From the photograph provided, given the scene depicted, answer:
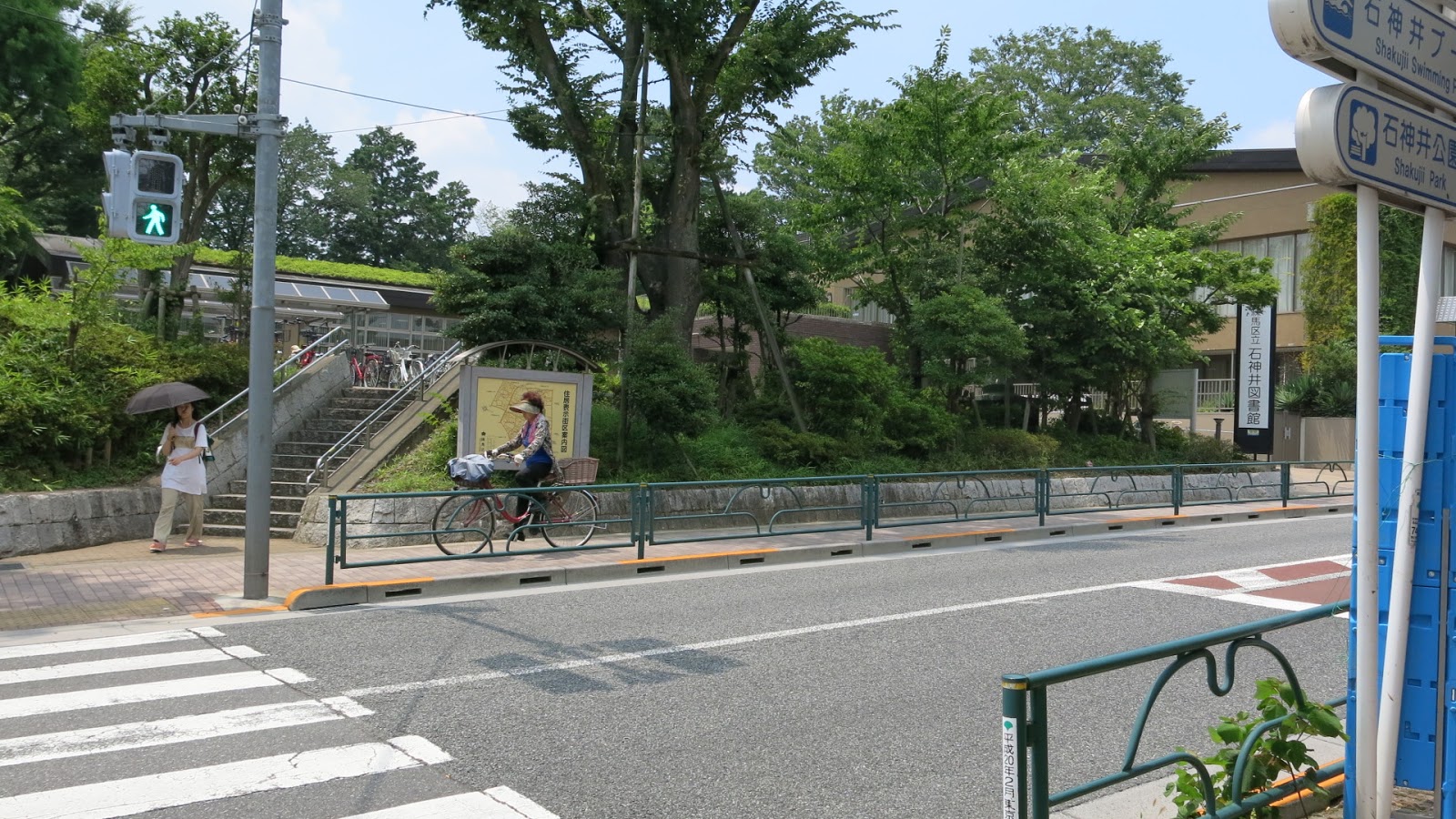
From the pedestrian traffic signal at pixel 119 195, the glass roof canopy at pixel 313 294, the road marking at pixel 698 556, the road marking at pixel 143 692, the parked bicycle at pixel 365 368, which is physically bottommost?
the road marking at pixel 143 692

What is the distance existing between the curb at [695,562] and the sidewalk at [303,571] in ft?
0.04

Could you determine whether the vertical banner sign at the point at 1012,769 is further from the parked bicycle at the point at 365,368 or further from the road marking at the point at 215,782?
the parked bicycle at the point at 365,368

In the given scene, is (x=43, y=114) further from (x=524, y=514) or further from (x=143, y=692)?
(x=143, y=692)

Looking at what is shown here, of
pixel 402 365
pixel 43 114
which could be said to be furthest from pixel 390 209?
pixel 402 365

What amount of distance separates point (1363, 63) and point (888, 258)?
2167 cm

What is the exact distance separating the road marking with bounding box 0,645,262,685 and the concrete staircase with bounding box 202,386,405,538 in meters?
5.59

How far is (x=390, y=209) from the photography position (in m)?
63.0

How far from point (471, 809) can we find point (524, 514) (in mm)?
8529

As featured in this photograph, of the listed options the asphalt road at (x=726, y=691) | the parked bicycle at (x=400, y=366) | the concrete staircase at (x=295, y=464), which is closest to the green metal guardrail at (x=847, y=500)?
the asphalt road at (x=726, y=691)

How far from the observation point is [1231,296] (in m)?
28.4

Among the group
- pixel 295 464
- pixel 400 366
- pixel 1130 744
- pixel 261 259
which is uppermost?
pixel 261 259

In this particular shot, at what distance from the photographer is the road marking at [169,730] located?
19.4 ft

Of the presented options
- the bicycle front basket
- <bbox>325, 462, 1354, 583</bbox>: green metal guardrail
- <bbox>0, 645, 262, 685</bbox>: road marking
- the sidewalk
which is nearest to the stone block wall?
the sidewalk

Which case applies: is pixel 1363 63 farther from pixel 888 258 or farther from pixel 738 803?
pixel 888 258
